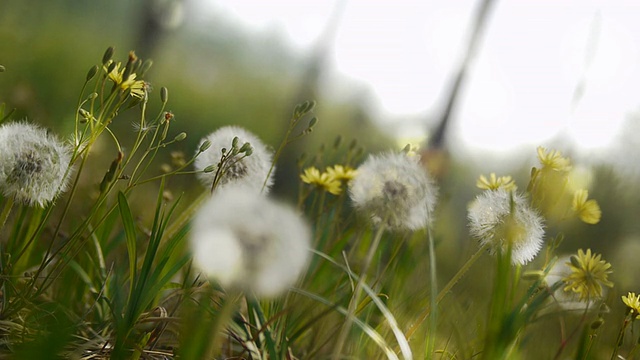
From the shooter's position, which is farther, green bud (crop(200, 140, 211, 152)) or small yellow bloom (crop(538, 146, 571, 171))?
small yellow bloom (crop(538, 146, 571, 171))

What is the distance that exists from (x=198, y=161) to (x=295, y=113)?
1.00 ft

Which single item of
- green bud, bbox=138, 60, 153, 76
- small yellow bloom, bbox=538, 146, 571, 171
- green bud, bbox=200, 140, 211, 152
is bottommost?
green bud, bbox=200, 140, 211, 152

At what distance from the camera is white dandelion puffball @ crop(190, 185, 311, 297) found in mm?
871

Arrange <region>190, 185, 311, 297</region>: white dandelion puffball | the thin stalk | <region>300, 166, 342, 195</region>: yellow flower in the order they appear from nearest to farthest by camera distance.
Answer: <region>190, 185, 311, 297</region>: white dandelion puffball < the thin stalk < <region>300, 166, 342, 195</region>: yellow flower

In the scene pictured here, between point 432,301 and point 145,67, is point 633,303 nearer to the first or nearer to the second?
point 432,301

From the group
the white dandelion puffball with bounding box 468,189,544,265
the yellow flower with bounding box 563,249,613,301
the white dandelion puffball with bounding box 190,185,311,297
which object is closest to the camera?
the white dandelion puffball with bounding box 190,185,311,297

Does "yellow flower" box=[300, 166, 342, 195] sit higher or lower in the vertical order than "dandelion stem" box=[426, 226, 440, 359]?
higher

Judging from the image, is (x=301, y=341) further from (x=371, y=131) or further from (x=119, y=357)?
(x=371, y=131)

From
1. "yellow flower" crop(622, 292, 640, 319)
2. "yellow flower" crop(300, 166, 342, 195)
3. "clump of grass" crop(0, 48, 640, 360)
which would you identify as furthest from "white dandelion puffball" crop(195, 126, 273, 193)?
"yellow flower" crop(622, 292, 640, 319)

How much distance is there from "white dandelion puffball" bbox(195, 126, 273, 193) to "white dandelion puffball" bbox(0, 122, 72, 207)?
1.14 feet

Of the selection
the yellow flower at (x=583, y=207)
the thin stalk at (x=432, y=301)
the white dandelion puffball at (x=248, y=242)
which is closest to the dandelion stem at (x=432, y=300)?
the thin stalk at (x=432, y=301)

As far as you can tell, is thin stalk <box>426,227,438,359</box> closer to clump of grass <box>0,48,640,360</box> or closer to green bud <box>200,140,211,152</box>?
clump of grass <box>0,48,640,360</box>

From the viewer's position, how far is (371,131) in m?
9.96

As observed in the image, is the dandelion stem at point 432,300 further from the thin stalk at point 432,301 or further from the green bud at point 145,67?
the green bud at point 145,67
